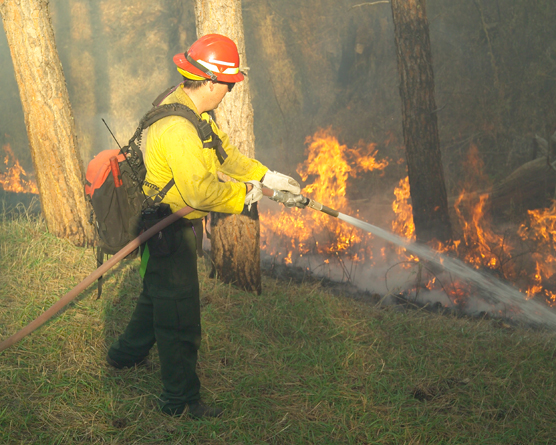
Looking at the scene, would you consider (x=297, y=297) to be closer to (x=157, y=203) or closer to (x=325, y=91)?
(x=157, y=203)

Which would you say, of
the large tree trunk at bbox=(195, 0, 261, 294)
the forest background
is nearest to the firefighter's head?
the large tree trunk at bbox=(195, 0, 261, 294)

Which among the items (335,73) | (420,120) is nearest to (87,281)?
(420,120)

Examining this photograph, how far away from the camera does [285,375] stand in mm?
3666

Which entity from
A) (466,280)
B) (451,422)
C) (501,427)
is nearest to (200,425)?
(451,422)

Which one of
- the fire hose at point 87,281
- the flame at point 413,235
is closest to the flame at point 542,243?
the flame at point 413,235

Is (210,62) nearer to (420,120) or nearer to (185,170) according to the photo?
(185,170)

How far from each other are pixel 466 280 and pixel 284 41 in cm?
925

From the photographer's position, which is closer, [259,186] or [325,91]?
[259,186]

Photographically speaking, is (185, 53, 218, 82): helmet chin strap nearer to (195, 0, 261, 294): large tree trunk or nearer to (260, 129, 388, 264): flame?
(195, 0, 261, 294): large tree trunk

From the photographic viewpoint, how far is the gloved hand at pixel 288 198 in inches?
132

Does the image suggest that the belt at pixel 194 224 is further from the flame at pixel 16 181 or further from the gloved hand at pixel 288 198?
the flame at pixel 16 181

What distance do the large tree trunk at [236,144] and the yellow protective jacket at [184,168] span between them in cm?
188

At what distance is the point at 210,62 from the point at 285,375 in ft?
7.82

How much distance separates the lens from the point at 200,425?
304 cm
